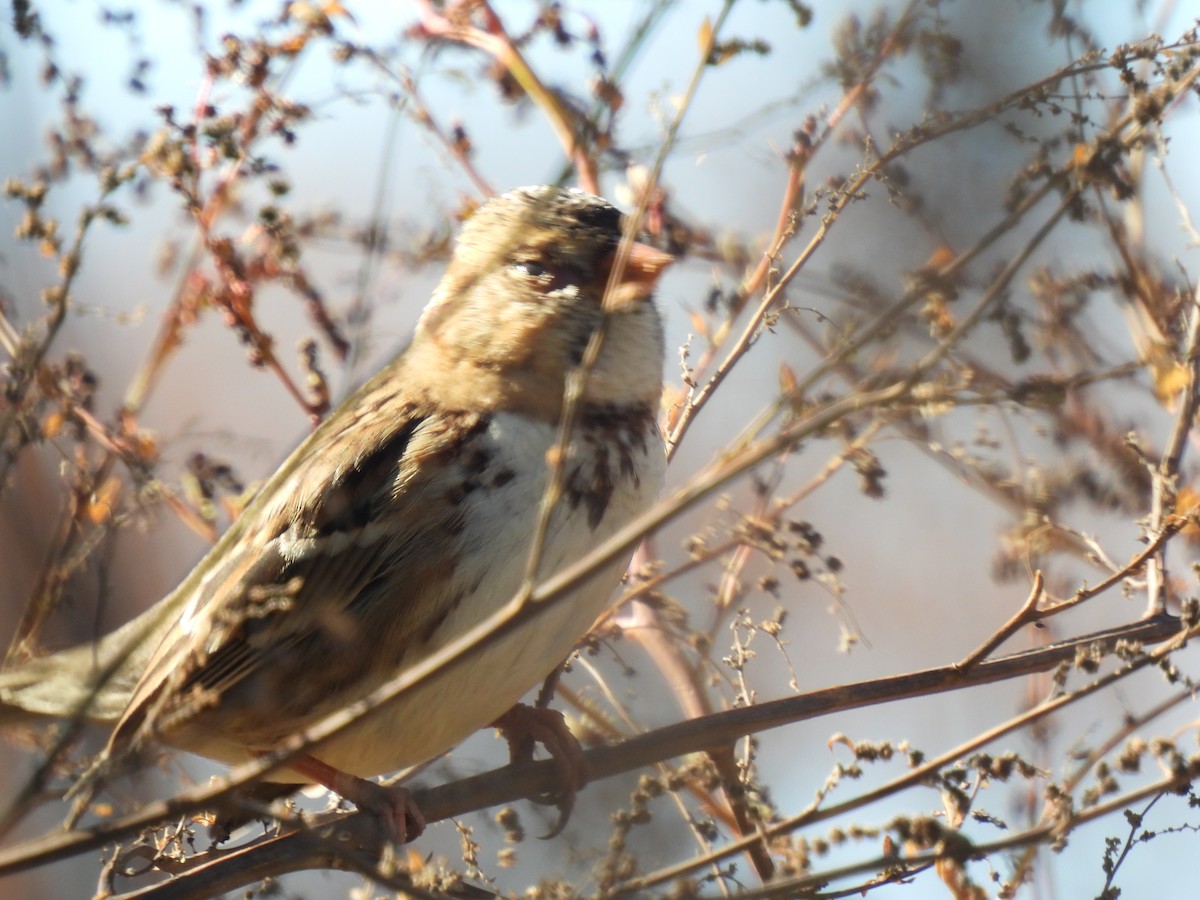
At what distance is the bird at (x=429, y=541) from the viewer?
284 centimetres

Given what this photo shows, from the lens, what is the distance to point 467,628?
287cm

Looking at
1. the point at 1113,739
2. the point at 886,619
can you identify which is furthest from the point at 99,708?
the point at 886,619

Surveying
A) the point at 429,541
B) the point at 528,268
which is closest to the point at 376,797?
the point at 429,541

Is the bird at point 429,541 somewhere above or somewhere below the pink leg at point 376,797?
above

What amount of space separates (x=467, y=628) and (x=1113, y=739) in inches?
48.8

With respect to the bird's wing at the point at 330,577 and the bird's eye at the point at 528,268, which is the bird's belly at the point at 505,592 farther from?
the bird's eye at the point at 528,268

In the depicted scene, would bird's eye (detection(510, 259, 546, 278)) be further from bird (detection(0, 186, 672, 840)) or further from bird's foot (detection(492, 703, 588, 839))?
bird's foot (detection(492, 703, 588, 839))

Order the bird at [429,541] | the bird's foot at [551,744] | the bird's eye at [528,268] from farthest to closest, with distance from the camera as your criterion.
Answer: the bird's eye at [528,268] → the bird at [429,541] → the bird's foot at [551,744]

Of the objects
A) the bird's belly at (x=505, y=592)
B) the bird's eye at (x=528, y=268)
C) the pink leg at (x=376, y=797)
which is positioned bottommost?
the pink leg at (x=376, y=797)

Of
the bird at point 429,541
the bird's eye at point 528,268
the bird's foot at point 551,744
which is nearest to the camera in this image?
the bird's foot at point 551,744

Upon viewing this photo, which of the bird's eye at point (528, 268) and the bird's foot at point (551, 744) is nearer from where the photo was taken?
the bird's foot at point (551, 744)

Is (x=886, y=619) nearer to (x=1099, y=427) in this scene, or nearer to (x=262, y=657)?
(x=1099, y=427)

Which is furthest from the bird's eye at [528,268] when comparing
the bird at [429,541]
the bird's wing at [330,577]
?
the bird's wing at [330,577]

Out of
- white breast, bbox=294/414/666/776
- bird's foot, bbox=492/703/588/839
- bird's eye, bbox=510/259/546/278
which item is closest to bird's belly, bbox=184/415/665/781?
white breast, bbox=294/414/666/776
